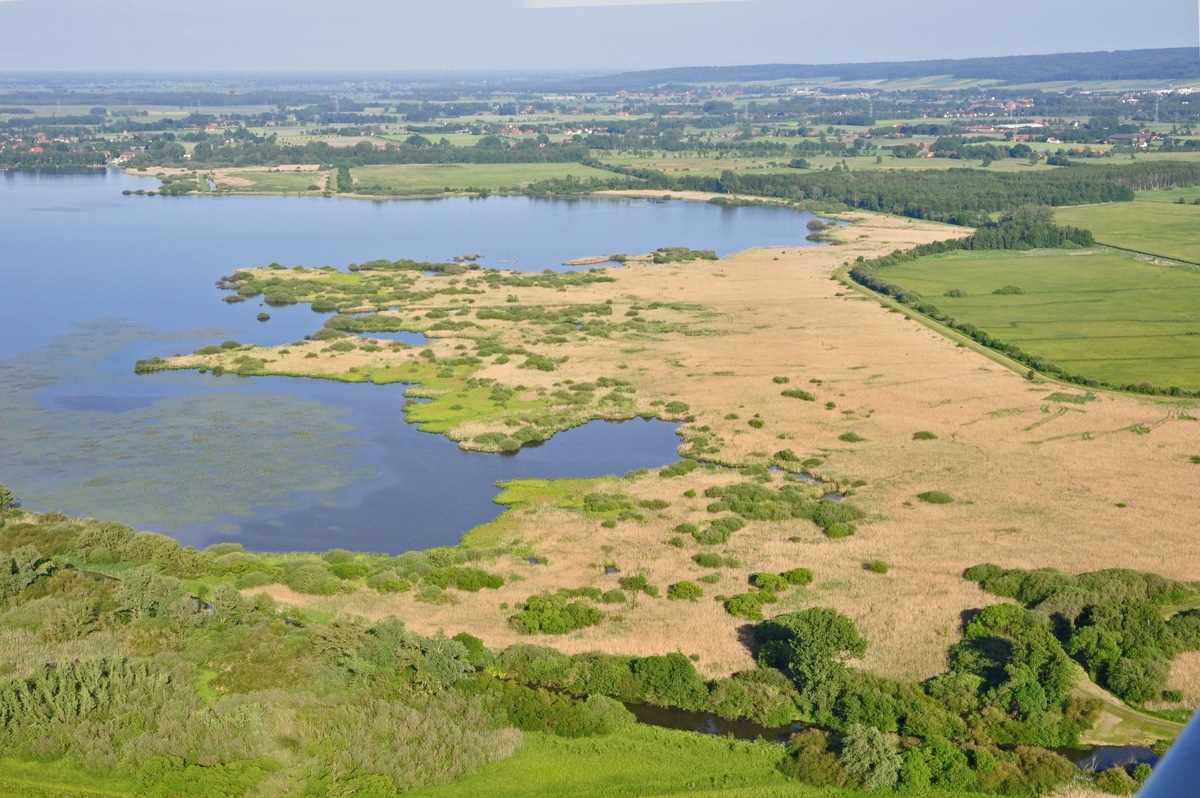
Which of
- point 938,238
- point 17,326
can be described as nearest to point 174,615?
point 17,326

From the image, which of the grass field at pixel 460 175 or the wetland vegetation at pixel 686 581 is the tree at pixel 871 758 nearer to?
the wetland vegetation at pixel 686 581

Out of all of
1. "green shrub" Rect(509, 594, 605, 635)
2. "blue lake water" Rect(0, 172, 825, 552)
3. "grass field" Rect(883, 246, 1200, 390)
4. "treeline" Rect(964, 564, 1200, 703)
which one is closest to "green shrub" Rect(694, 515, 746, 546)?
"green shrub" Rect(509, 594, 605, 635)

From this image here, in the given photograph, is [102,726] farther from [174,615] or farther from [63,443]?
[63,443]

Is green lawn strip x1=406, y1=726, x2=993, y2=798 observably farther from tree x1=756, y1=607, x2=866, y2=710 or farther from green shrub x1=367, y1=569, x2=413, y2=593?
green shrub x1=367, y1=569, x2=413, y2=593

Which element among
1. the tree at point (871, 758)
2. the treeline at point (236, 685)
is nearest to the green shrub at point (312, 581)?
the treeline at point (236, 685)

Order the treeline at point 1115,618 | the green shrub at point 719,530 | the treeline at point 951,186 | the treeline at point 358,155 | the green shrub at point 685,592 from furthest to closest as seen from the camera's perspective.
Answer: the treeline at point 358,155
the treeline at point 951,186
the green shrub at point 719,530
the green shrub at point 685,592
the treeline at point 1115,618

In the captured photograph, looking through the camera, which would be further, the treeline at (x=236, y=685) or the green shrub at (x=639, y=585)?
the green shrub at (x=639, y=585)

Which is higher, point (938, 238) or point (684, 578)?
point (938, 238)
